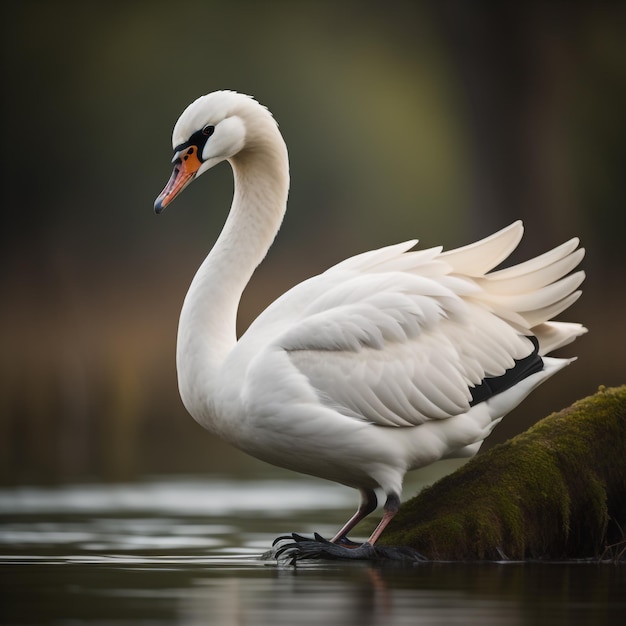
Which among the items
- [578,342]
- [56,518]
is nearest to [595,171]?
[578,342]

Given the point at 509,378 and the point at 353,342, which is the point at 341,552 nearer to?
the point at 353,342

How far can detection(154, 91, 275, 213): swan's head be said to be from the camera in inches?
317

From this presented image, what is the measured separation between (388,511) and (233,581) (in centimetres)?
112

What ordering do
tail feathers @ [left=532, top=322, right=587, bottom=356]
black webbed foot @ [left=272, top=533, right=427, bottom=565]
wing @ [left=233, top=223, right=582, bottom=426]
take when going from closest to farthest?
black webbed foot @ [left=272, top=533, right=427, bottom=565] → wing @ [left=233, top=223, right=582, bottom=426] → tail feathers @ [left=532, top=322, right=587, bottom=356]

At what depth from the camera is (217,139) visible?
806cm

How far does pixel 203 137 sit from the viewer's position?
809 cm

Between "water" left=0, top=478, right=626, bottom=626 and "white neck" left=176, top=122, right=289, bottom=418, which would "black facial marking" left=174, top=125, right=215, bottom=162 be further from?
"water" left=0, top=478, right=626, bottom=626

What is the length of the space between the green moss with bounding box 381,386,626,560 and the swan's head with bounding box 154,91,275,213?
2.03 meters

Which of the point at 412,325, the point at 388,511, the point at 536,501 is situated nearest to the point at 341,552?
the point at 388,511

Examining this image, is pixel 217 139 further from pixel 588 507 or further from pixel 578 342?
pixel 578 342

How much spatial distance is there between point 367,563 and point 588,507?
1108 mm

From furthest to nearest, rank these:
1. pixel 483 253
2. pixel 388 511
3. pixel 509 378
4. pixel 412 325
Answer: pixel 483 253
pixel 509 378
pixel 412 325
pixel 388 511

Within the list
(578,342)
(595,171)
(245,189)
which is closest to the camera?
(245,189)

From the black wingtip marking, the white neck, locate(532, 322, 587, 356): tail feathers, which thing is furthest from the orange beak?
locate(532, 322, 587, 356): tail feathers
